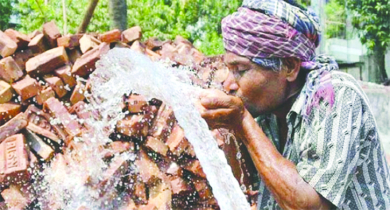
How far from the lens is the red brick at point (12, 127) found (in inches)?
180

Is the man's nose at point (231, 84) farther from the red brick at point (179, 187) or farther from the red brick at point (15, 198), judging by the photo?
the red brick at point (15, 198)

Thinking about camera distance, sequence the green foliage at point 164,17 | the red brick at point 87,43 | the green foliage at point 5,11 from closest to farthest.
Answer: the red brick at point 87,43 → the green foliage at point 164,17 → the green foliage at point 5,11

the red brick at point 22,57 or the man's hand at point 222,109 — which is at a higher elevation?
the man's hand at point 222,109

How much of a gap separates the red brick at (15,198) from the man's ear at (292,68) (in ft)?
9.52

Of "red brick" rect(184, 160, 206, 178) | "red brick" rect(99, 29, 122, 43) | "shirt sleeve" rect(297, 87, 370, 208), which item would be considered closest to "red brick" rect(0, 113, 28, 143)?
"red brick" rect(99, 29, 122, 43)

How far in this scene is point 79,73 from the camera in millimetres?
4863

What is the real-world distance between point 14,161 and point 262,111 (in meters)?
2.86

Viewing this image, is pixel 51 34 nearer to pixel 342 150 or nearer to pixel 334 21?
pixel 342 150

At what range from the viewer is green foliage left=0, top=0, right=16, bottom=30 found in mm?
18516

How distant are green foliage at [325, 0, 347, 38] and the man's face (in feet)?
78.6

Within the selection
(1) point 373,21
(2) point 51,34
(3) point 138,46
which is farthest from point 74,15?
(1) point 373,21

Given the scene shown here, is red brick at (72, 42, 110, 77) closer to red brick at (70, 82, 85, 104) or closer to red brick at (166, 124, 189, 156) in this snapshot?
red brick at (70, 82, 85, 104)

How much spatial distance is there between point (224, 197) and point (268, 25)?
50 centimetres

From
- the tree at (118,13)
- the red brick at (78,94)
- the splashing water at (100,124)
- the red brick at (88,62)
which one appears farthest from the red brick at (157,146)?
the tree at (118,13)
